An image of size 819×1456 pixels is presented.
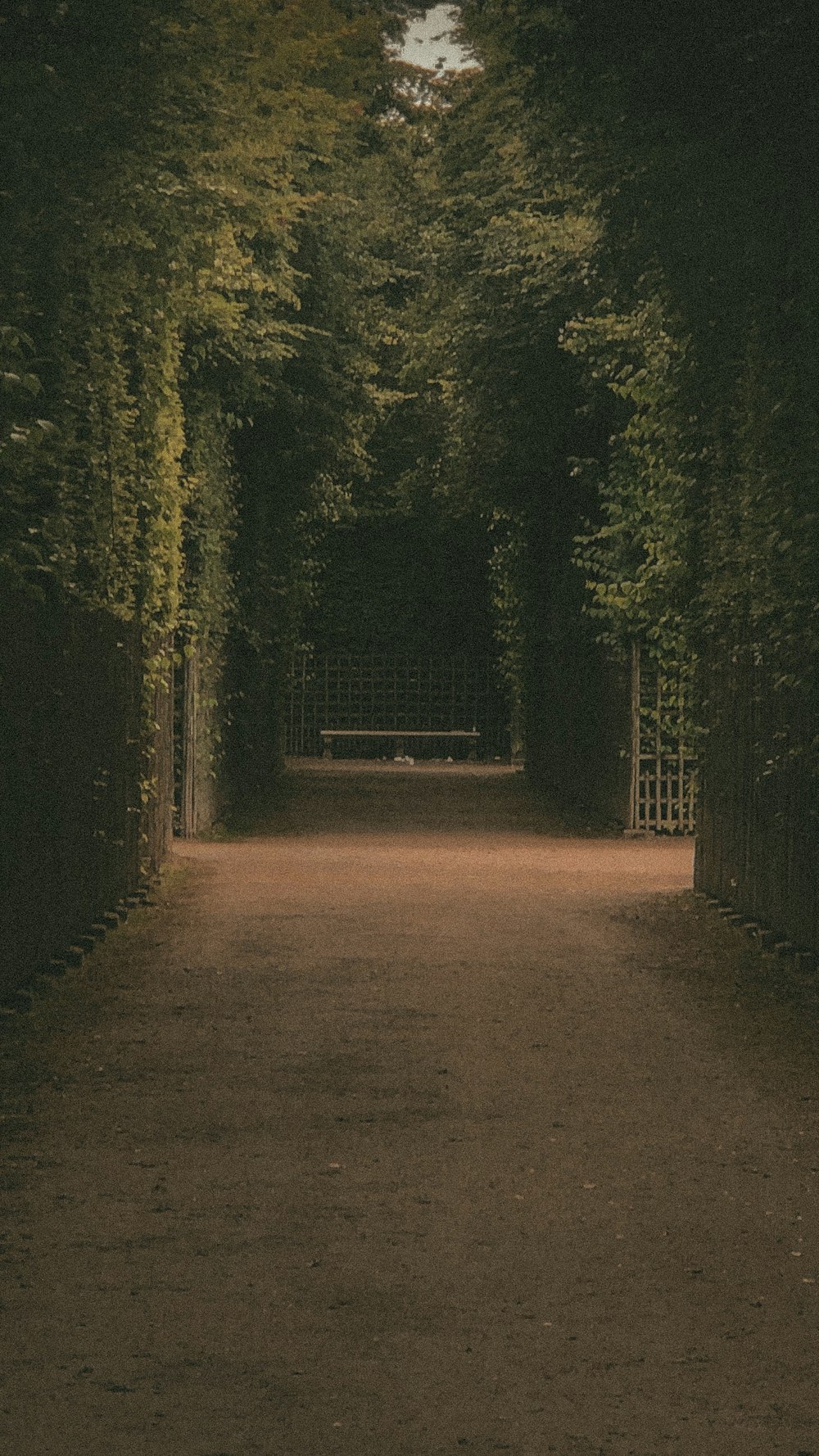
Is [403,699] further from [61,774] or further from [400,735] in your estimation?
[61,774]

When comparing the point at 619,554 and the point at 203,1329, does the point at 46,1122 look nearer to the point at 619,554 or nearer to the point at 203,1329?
the point at 203,1329

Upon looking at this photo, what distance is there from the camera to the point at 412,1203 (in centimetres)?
603

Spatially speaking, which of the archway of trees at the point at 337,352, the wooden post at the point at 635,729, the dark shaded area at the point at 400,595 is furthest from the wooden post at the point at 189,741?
the dark shaded area at the point at 400,595

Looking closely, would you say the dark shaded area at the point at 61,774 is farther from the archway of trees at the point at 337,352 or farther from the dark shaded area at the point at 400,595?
the dark shaded area at the point at 400,595

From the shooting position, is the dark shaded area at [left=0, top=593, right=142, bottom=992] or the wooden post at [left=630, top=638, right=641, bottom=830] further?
the wooden post at [left=630, top=638, right=641, bottom=830]

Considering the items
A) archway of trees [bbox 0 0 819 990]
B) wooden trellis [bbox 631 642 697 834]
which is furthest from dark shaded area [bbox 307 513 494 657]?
wooden trellis [bbox 631 642 697 834]

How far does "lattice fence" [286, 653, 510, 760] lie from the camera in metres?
44.8

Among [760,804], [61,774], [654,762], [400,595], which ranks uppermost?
[400,595]

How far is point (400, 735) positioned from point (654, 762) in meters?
20.3

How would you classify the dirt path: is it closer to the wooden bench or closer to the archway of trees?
the archway of trees

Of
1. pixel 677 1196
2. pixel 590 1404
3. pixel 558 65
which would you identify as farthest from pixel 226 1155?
pixel 558 65

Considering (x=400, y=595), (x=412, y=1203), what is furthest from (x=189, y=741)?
Answer: (x=400, y=595)

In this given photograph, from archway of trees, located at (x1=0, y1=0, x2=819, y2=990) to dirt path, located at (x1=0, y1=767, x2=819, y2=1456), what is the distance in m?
1.46

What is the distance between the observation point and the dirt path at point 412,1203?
4.29m
